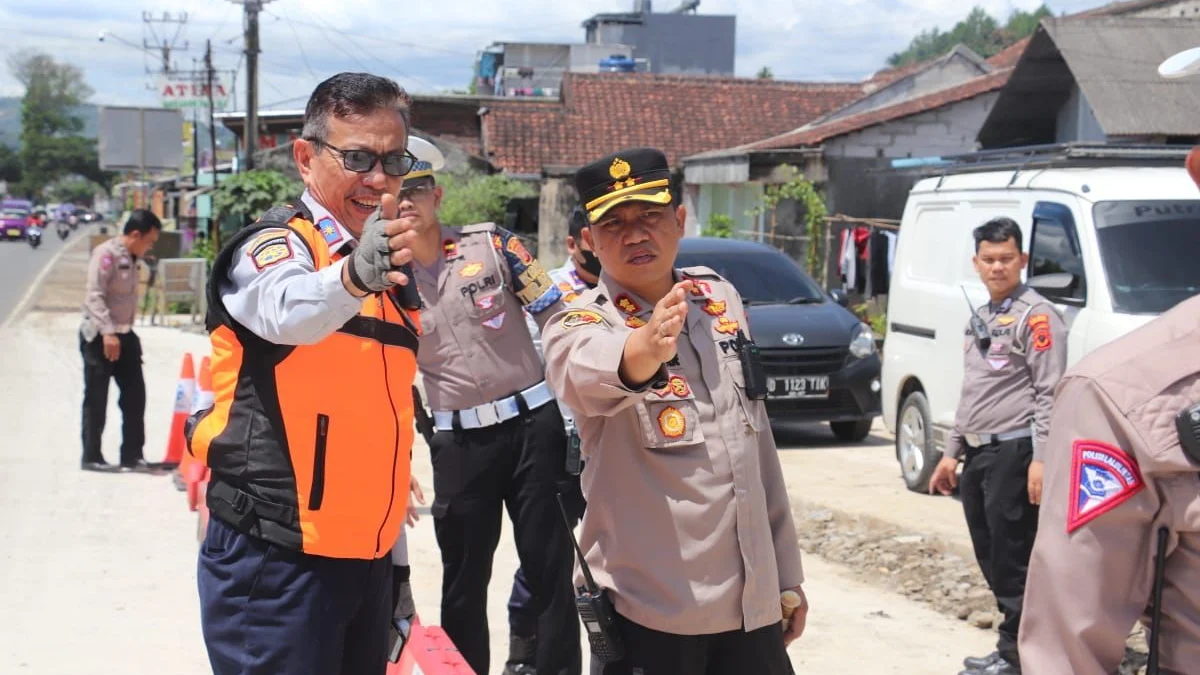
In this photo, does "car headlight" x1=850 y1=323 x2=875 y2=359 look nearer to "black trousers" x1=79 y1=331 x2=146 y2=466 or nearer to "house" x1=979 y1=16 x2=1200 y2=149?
"house" x1=979 y1=16 x2=1200 y2=149

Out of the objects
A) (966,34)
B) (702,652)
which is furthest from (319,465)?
(966,34)

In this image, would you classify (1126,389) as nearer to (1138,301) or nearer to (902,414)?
(1138,301)

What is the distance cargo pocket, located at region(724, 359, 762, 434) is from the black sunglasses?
90 centimetres

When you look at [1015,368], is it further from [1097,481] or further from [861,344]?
[861,344]

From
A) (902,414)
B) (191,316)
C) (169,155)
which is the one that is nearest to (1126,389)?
(902,414)

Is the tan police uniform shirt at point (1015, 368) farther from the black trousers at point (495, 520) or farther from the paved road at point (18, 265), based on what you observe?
the paved road at point (18, 265)

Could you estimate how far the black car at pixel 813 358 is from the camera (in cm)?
1155

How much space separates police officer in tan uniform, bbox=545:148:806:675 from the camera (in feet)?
10.1

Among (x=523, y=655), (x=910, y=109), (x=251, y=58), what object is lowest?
(x=523, y=655)

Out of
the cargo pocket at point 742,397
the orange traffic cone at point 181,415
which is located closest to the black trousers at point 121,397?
the orange traffic cone at point 181,415

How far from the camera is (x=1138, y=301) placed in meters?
7.46

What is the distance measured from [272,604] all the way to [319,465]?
33 cm

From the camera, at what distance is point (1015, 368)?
18.6 ft

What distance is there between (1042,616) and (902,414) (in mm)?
8129
